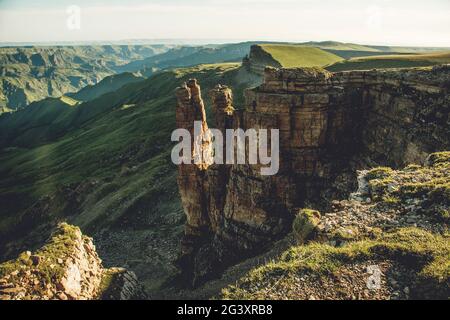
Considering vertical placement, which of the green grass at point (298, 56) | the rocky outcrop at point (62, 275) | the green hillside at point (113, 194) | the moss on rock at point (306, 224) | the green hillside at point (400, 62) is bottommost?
the green hillside at point (113, 194)

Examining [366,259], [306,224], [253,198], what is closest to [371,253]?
[366,259]

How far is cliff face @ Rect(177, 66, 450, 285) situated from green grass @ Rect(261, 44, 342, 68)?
351 ft

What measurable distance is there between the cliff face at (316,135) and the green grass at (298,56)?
4211 inches

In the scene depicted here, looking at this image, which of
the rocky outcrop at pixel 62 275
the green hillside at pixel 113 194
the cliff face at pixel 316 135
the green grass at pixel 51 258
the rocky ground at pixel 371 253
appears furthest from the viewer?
the green hillside at pixel 113 194

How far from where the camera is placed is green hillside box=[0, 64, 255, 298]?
69.5 m

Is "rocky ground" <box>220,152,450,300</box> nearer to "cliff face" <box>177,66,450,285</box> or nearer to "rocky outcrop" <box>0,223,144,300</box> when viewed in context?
"rocky outcrop" <box>0,223,144,300</box>

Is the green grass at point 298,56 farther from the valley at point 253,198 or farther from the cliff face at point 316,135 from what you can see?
the cliff face at point 316,135

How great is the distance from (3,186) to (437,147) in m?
151

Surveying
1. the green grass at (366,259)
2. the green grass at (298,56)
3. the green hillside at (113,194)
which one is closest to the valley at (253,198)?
the green grass at (366,259)

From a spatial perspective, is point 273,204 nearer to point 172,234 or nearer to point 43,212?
point 172,234

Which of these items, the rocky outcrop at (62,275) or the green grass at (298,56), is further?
the green grass at (298,56)

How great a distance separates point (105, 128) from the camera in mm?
Answer: 181375

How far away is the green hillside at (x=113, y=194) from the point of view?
69.5m

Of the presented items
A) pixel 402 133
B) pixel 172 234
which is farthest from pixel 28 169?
pixel 402 133
